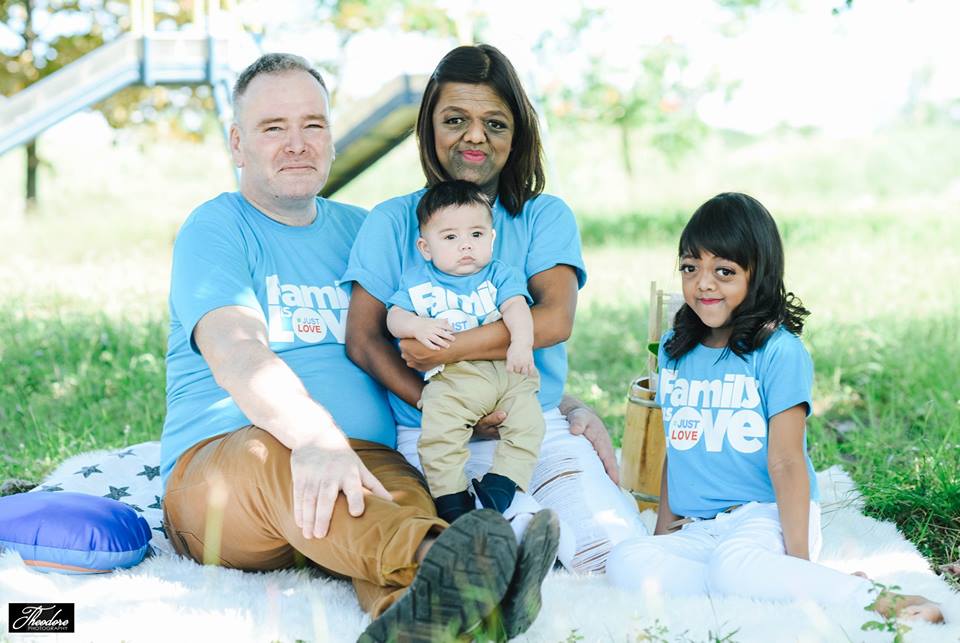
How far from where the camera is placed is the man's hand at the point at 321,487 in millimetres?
2422

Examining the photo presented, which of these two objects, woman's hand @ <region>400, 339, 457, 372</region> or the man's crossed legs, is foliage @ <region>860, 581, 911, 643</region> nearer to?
the man's crossed legs

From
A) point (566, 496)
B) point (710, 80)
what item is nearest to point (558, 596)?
point (566, 496)

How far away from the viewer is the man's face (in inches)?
124

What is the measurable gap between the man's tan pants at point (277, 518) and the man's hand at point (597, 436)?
702 mm

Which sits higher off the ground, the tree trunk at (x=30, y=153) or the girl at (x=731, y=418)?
the tree trunk at (x=30, y=153)

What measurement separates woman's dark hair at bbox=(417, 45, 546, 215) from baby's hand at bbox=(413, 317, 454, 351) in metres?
0.60

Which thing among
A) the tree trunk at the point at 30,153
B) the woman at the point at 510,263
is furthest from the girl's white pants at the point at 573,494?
the tree trunk at the point at 30,153

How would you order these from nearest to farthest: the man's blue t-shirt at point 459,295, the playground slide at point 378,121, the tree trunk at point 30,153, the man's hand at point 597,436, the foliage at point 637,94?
the man's blue t-shirt at point 459,295 → the man's hand at point 597,436 → the playground slide at point 378,121 → the tree trunk at point 30,153 → the foliage at point 637,94

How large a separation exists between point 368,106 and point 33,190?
6421 mm

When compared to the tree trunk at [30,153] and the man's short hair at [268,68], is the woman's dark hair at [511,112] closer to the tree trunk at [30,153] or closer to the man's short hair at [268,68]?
the man's short hair at [268,68]

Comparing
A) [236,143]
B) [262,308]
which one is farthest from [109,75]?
[262,308]

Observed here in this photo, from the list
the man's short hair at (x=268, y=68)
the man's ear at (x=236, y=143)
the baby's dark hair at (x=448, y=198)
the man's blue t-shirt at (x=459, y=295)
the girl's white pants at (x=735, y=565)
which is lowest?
the girl's white pants at (x=735, y=565)

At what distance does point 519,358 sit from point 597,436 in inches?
23.7

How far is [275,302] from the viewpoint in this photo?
10.2 ft
